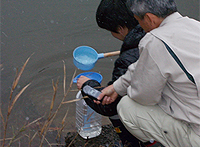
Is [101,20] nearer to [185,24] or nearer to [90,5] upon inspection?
[185,24]

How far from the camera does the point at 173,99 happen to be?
214 centimetres

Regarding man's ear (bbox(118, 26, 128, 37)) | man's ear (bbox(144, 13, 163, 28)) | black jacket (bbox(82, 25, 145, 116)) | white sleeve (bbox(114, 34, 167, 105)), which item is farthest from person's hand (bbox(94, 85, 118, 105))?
man's ear (bbox(144, 13, 163, 28))

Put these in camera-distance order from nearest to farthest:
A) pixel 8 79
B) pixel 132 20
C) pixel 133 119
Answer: pixel 133 119 → pixel 132 20 → pixel 8 79

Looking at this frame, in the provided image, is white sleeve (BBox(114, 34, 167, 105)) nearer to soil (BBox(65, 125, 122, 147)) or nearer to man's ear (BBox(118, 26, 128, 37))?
man's ear (BBox(118, 26, 128, 37))

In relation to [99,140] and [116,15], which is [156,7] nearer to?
[116,15]

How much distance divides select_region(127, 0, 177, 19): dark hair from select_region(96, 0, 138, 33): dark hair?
1.64ft

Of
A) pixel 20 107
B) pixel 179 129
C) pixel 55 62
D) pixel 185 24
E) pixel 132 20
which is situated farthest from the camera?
pixel 55 62

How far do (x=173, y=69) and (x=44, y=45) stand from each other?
121 inches

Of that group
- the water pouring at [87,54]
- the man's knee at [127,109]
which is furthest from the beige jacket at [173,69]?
the water pouring at [87,54]

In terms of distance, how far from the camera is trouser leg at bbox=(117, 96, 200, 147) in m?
2.24

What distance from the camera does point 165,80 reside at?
1.99 metres

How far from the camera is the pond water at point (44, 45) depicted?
3.76m

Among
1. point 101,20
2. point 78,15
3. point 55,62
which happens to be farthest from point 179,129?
point 78,15

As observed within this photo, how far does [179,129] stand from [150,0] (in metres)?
1.14
